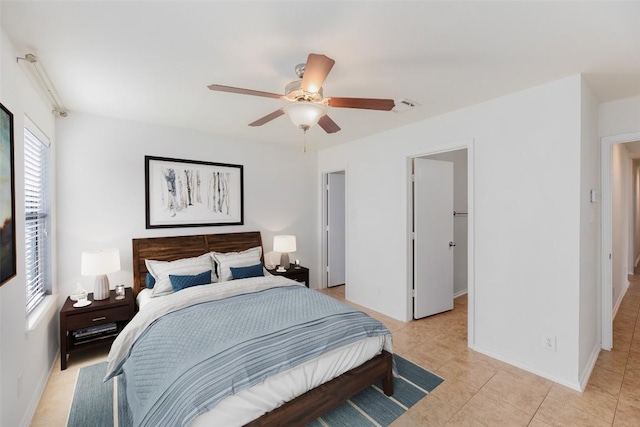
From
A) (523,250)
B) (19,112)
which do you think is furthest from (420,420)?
(19,112)

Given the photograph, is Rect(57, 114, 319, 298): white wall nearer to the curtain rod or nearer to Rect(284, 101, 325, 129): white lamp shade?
the curtain rod

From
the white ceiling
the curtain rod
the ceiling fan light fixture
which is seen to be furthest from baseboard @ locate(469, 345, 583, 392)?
the curtain rod

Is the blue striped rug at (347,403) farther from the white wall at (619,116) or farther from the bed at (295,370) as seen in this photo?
the white wall at (619,116)

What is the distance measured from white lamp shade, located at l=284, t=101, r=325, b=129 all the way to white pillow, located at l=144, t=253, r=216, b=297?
213 centimetres

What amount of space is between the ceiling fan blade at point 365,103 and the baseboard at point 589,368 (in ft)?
8.68

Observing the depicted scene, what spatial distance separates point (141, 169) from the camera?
11.2 feet

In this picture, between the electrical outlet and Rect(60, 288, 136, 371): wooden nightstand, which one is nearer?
the electrical outlet

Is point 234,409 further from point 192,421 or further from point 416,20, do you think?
point 416,20

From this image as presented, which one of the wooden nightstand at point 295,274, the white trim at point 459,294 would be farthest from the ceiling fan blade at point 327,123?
the white trim at point 459,294

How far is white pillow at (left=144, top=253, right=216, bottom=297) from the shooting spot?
2932 millimetres

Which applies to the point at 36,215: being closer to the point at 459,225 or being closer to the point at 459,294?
the point at 459,225

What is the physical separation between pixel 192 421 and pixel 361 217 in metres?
3.19

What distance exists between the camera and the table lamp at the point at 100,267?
2770mm

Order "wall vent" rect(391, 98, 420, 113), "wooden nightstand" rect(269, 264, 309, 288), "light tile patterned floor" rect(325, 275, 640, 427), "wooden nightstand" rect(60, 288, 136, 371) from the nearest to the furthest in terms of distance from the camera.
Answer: "light tile patterned floor" rect(325, 275, 640, 427) < "wooden nightstand" rect(60, 288, 136, 371) < "wall vent" rect(391, 98, 420, 113) < "wooden nightstand" rect(269, 264, 309, 288)
